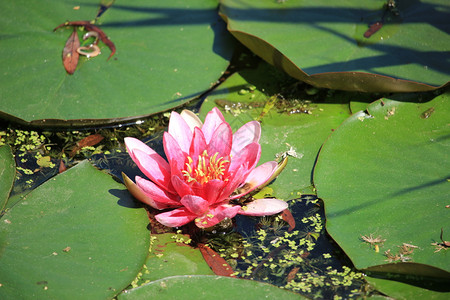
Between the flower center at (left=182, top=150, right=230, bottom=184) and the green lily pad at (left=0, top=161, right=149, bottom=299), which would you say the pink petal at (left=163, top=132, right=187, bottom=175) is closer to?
the flower center at (left=182, top=150, right=230, bottom=184)

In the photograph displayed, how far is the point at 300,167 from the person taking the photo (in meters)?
2.49

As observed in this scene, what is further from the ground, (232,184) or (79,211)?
(232,184)

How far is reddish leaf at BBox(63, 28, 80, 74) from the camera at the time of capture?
2.82 meters

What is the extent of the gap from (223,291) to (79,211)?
2.68ft

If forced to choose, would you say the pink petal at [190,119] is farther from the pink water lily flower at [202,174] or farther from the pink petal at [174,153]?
the pink petal at [174,153]

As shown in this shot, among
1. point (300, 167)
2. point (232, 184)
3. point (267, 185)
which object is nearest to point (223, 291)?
point (232, 184)

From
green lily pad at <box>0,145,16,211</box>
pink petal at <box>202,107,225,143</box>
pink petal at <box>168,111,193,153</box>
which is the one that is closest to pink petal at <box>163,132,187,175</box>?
pink petal at <box>168,111,193,153</box>

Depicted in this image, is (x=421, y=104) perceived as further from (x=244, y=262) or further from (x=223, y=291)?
(x=223, y=291)

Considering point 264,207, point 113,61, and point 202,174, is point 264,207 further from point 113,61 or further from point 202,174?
point 113,61

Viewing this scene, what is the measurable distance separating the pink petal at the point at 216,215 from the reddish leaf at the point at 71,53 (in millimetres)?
1369

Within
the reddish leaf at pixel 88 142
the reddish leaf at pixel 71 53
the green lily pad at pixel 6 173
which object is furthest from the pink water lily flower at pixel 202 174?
the reddish leaf at pixel 71 53

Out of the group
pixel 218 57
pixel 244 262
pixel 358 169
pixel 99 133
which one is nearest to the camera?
pixel 244 262

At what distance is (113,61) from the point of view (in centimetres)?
Result: 291

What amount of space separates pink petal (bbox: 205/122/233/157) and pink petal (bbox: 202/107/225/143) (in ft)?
0.34
